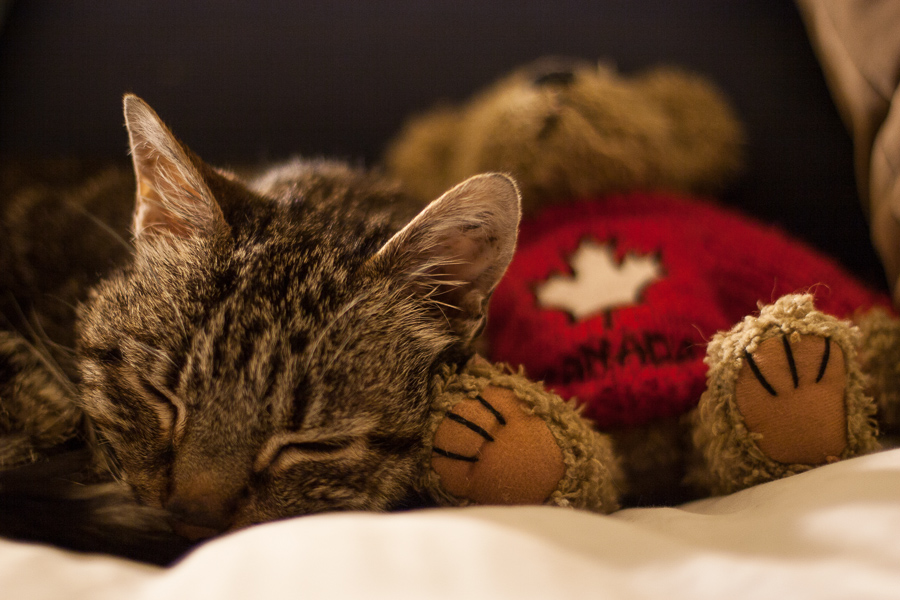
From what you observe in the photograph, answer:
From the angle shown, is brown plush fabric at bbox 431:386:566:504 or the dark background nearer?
brown plush fabric at bbox 431:386:566:504

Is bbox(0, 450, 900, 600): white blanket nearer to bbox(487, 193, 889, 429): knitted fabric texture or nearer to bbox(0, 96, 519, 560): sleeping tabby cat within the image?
bbox(0, 96, 519, 560): sleeping tabby cat

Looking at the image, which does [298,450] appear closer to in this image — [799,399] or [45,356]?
[45,356]

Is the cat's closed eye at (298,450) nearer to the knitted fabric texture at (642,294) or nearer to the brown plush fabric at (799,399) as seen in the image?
the knitted fabric texture at (642,294)

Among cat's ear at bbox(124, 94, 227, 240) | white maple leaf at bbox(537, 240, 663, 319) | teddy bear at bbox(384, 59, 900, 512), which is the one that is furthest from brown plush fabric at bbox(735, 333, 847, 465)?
cat's ear at bbox(124, 94, 227, 240)

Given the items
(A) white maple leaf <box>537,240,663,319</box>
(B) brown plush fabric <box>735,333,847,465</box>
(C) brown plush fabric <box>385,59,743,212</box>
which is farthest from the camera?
(C) brown plush fabric <box>385,59,743,212</box>

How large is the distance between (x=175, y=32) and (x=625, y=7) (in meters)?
1.23

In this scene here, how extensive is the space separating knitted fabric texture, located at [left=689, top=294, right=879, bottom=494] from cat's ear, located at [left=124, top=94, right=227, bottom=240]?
738mm

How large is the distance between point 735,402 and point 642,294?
0.85 feet

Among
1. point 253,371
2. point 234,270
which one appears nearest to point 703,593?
point 253,371

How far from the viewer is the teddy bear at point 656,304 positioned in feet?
2.50

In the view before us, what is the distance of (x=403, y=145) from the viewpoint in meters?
1.54

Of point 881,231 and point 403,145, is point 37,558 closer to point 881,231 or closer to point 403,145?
point 403,145

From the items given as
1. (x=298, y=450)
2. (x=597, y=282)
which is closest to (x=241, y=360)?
(x=298, y=450)

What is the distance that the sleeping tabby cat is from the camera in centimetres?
75
